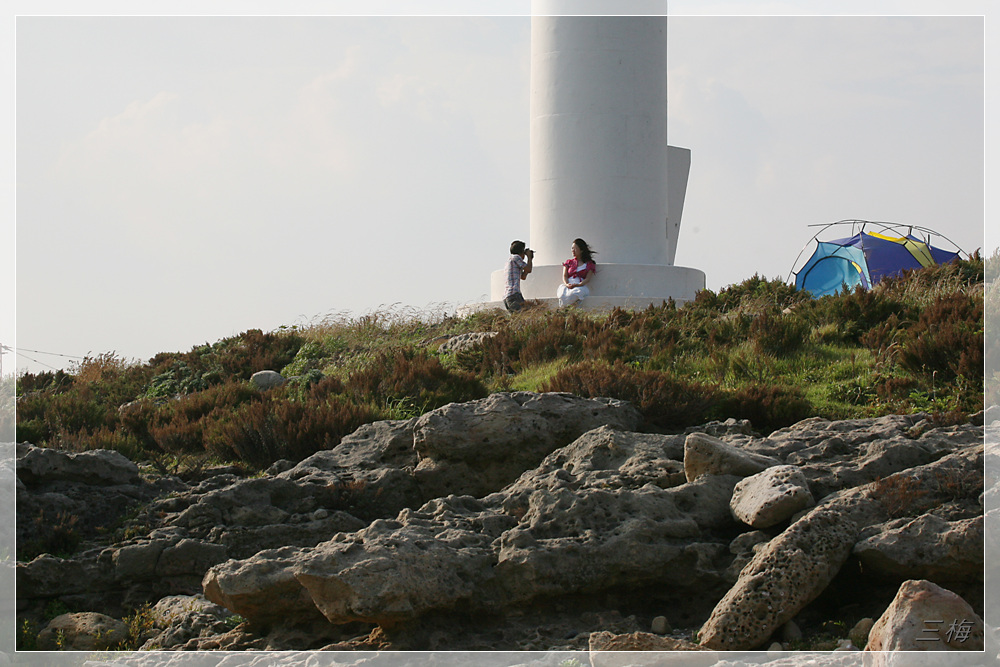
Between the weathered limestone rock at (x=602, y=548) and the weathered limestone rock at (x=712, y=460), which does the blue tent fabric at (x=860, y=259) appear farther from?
the weathered limestone rock at (x=602, y=548)

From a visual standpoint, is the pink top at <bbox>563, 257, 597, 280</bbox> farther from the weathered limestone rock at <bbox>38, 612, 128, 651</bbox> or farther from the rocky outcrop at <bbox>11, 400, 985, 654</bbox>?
the weathered limestone rock at <bbox>38, 612, 128, 651</bbox>

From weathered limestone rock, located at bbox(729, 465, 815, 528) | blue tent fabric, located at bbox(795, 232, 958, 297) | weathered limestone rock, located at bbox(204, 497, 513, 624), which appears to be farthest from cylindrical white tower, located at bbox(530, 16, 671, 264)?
weathered limestone rock, located at bbox(204, 497, 513, 624)

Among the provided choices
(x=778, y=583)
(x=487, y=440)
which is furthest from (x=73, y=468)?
(x=778, y=583)

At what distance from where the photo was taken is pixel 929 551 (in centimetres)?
526

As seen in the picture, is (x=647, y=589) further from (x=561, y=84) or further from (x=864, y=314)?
(x=561, y=84)

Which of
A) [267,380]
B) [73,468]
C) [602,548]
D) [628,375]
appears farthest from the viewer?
[267,380]

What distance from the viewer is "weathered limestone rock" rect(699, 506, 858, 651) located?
16.3ft

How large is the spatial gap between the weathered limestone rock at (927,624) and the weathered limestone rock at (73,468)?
5524 mm

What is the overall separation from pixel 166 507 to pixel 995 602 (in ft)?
17.4

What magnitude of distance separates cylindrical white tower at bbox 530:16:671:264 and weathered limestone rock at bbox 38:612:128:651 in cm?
1230

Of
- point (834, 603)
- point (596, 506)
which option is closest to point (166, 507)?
point (596, 506)

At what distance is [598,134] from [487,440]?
10.9 metres

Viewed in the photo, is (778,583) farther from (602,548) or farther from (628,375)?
(628,375)

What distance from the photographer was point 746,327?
36.5ft
